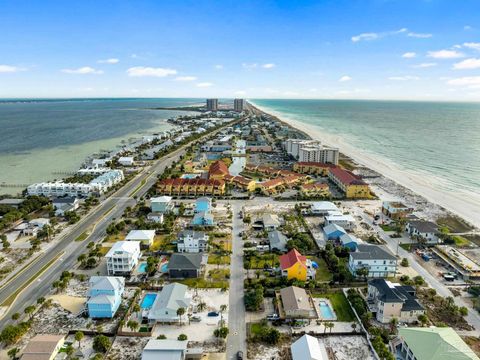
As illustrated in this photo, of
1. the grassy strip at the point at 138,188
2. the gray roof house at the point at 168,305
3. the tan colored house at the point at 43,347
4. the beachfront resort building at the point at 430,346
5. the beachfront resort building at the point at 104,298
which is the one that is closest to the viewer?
the beachfront resort building at the point at 430,346

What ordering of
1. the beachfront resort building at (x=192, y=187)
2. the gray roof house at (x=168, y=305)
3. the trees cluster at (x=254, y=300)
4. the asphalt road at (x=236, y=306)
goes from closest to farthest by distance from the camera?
the asphalt road at (x=236, y=306) → the gray roof house at (x=168, y=305) → the trees cluster at (x=254, y=300) → the beachfront resort building at (x=192, y=187)

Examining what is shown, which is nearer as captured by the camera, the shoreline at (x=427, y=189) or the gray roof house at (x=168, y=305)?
the gray roof house at (x=168, y=305)

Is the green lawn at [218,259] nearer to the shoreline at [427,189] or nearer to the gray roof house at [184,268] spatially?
the gray roof house at [184,268]

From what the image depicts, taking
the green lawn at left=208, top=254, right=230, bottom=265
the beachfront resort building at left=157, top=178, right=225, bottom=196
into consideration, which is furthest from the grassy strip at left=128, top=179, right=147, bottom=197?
the green lawn at left=208, top=254, right=230, bottom=265

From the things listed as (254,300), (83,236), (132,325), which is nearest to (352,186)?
(254,300)

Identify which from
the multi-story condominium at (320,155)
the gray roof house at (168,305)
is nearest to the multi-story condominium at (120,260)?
the gray roof house at (168,305)

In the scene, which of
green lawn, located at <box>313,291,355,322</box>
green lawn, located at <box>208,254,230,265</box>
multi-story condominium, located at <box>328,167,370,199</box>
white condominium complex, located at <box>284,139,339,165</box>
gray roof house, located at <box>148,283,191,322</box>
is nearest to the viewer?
gray roof house, located at <box>148,283,191,322</box>

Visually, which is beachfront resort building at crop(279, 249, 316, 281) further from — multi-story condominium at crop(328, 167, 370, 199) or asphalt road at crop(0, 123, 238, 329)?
multi-story condominium at crop(328, 167, 370, 199)
